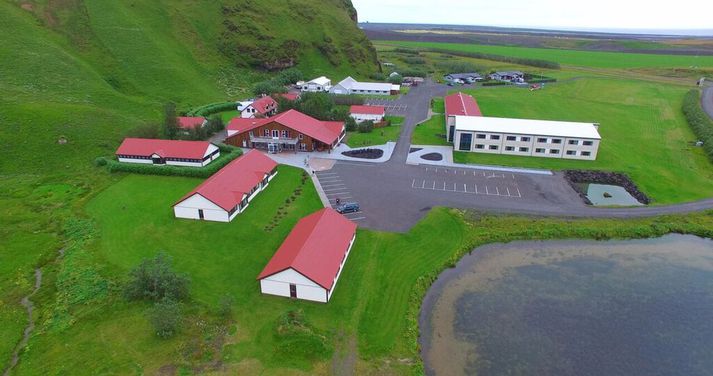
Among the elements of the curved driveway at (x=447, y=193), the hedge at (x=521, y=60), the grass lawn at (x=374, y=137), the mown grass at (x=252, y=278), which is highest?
the hedge at (x=521, y=60)

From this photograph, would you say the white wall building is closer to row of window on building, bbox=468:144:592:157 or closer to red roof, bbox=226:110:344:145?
row of window on building, bbox=468:144:592:157

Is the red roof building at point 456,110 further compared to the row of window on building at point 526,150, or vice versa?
the red roof building at point 456,110

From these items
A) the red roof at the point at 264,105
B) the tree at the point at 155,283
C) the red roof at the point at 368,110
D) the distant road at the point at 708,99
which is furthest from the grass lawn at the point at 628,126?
the tree at the point at 155,283

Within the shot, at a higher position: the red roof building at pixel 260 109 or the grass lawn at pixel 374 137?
the red roof building at pixel 260 109

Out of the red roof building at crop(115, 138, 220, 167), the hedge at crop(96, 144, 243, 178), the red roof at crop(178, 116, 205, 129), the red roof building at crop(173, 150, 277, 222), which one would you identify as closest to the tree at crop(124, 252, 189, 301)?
the red roof building at crop(173, 150, 277, 222)

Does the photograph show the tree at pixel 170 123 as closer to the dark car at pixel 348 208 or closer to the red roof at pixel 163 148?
the red roof at pixel 163 148

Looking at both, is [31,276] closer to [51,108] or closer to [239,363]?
[239,363]
